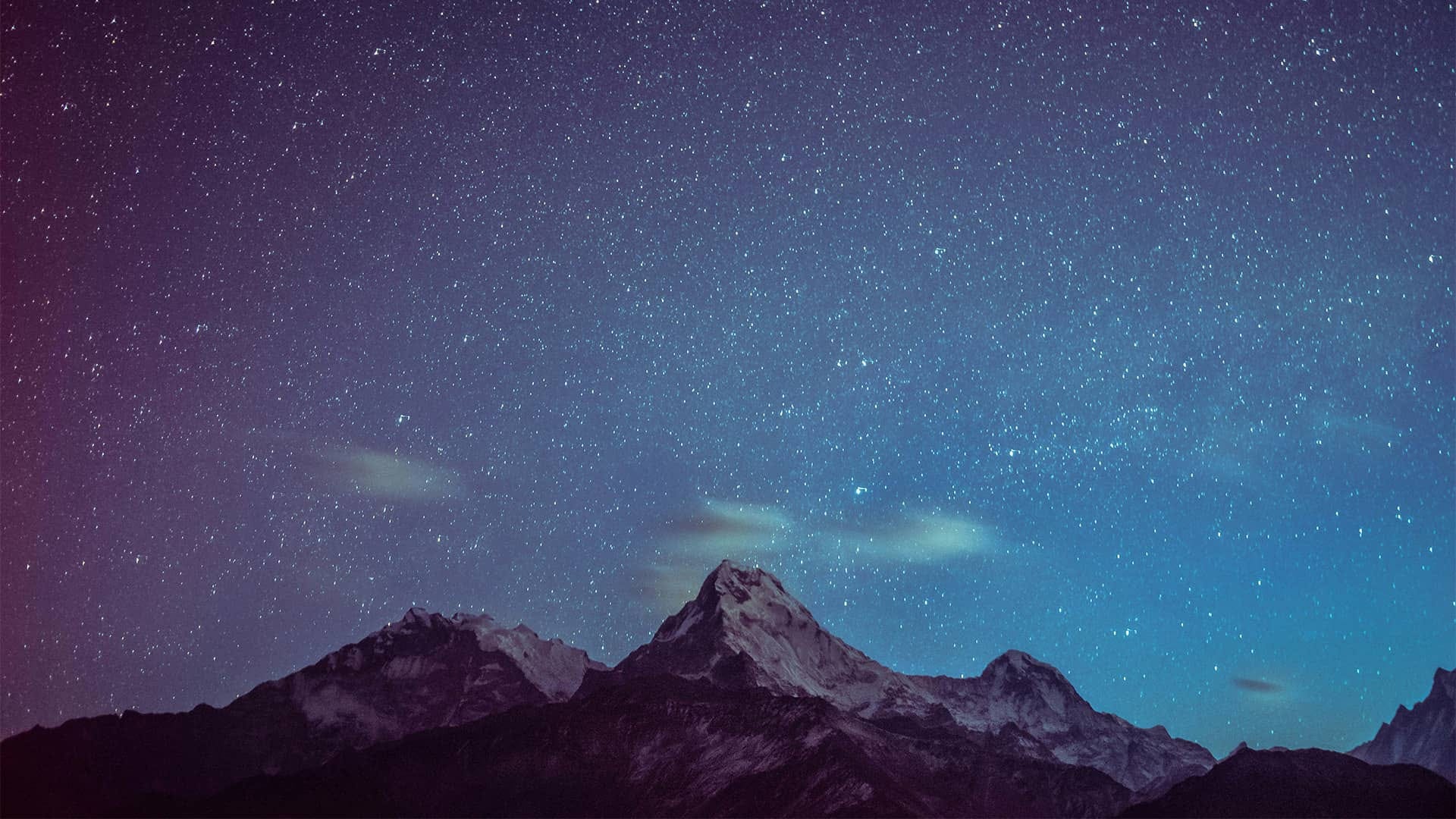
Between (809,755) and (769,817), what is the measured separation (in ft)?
67.8

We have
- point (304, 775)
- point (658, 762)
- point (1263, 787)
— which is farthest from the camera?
point (658, 762)

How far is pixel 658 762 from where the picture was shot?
189625 mm

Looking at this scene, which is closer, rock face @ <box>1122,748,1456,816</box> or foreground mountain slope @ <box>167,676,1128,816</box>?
rock face @ <box>1122,748,1456,816</box>

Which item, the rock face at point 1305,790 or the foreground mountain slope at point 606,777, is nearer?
the rock face at point 1305,790

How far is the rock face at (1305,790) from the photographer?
143375 mm

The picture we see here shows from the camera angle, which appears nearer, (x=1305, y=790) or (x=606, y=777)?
(x=1305, y=790)

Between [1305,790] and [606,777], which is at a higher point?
[606,777]

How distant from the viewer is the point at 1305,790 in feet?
502

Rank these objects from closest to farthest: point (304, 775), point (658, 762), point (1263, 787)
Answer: point (1263, 787) → point (304, 775) → point (658, 762)

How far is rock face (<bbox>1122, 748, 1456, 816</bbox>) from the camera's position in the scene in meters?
143

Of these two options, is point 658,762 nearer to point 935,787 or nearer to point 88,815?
point 935,787

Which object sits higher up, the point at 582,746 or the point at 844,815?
the point at 582,746

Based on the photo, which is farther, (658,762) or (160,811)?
(658,762)

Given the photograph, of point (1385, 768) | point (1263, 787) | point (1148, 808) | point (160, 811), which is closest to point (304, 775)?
point (160, 811)
